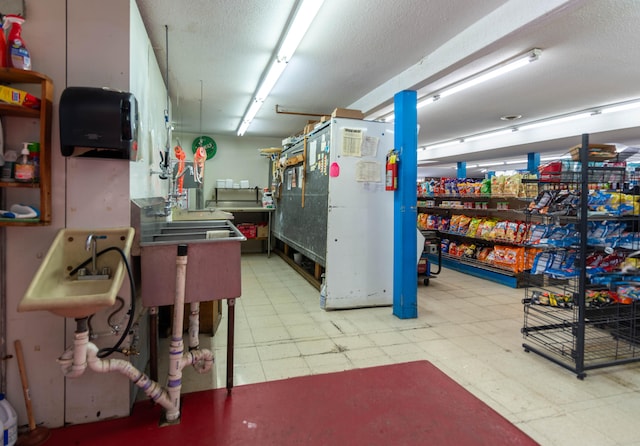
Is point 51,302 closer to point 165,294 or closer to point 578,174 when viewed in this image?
point 165,294

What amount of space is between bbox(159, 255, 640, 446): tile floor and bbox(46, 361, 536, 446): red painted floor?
168 mm

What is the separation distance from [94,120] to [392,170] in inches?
115

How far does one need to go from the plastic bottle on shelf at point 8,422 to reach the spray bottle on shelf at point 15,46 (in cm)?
177

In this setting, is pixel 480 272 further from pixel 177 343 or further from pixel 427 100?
pixel 177 343

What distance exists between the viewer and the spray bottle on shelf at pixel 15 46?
69.7 inches

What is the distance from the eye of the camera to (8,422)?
1823 millimetres

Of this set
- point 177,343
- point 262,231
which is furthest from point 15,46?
point 262,231

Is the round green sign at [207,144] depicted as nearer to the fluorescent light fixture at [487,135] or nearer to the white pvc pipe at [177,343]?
the fluorescent light fixture at [487,135]

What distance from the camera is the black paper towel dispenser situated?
1.83m

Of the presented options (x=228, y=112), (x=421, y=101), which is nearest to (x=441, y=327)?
(x=421, y=101)

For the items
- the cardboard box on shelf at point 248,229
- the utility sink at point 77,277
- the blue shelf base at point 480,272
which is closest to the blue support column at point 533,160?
the blue shelf base at point 480,272

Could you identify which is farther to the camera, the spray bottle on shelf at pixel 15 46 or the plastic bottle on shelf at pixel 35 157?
the plastic bottle on shelf at pixel 35 157

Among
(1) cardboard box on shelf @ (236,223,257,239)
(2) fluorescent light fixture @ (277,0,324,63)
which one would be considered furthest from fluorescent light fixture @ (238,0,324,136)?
(1) cardboard box on shelf @ (236,223,257,239)

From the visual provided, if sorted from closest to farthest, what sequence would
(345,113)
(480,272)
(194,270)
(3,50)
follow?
(3,50), (194,270), (345,113), (480,272)
